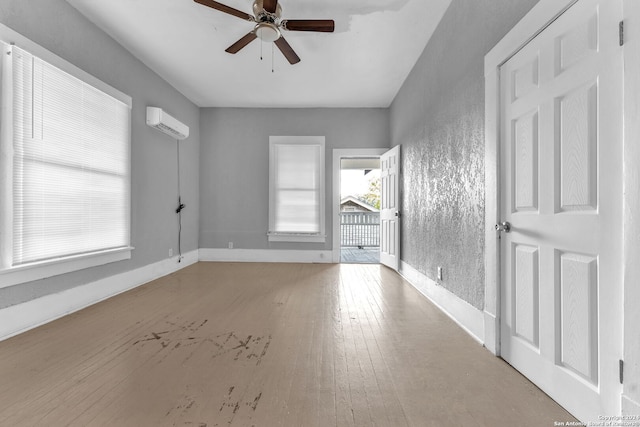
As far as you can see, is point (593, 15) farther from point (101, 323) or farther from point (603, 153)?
point (101, 323)

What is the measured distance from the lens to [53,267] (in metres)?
2.60

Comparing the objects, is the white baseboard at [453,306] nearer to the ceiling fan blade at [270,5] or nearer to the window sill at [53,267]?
the ceiling fan blade at [270,5]

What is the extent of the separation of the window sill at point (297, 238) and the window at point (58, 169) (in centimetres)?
251

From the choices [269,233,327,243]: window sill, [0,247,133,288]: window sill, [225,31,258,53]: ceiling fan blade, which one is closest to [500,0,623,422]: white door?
[225,31,258,53]: ceiling fan blade

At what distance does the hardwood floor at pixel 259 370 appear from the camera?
141 cm

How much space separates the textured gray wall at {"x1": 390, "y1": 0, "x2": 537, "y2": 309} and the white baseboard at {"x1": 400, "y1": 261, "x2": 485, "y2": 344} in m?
0.06

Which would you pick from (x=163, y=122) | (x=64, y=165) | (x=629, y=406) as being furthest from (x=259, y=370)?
(x=163, y=122)

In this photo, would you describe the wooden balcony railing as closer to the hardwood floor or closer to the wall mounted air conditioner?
the wall mounted air conditioner

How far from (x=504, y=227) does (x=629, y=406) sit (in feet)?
3.27

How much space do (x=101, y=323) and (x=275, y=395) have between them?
1857 mm

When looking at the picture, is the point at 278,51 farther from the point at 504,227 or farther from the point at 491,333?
the point at 491,333

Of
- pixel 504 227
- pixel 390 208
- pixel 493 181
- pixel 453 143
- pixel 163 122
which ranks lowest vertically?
pixel 504 227

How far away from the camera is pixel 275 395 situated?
61.3 inches

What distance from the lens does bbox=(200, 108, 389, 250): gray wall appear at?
223 inches
